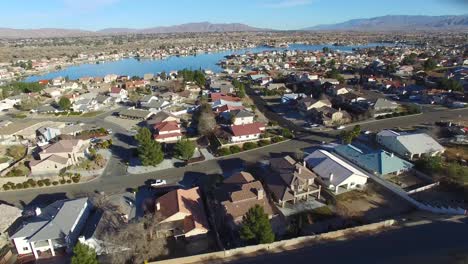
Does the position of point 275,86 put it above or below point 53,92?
above

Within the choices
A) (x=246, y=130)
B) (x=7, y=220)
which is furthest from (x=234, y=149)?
(x=7, y=220)

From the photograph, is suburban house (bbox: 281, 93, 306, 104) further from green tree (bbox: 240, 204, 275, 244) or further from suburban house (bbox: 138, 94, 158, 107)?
green tree (bbox: 240, 204, 275, 244)

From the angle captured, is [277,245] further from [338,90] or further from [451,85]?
[451,85]

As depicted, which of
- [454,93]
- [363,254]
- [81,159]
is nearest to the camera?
[363,254]

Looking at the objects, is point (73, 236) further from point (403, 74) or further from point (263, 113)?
point (403, 74)

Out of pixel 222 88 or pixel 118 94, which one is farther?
pixel 222 88

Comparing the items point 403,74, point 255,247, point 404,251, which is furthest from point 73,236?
point 403,74
